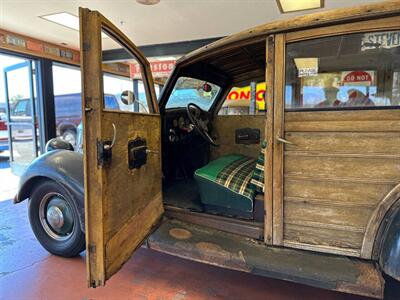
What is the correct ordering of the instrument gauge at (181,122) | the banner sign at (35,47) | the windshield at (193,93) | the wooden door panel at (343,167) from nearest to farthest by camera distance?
1. the wooden door panel at (343,167)
2. the windshield at (193,93)
3. the instrument gauge at (181,122)
4. the banner sign at (35,47)

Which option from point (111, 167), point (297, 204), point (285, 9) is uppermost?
point (285, 9)

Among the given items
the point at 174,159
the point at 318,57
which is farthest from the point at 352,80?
the point at 174,159

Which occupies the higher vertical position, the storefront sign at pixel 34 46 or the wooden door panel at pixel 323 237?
the storefront sign at pixel 34 46

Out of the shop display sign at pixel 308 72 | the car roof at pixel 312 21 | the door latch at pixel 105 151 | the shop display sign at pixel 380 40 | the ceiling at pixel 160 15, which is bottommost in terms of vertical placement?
the door latch at pixel 105 151

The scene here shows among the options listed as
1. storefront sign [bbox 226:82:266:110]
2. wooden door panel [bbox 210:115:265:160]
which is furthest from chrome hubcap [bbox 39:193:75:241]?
storefront sign [bbox 226:82:266:110]

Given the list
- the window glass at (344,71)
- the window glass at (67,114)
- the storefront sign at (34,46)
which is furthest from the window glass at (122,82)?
the window glass at (67,114)

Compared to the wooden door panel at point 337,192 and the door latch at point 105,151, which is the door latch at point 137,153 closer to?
the door latch at point 105,151

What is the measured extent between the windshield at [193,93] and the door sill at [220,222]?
3.30ft

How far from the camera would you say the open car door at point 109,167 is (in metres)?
1.39

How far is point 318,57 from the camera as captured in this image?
5.16ft

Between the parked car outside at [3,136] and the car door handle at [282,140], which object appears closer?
the car door handle at [282,140]

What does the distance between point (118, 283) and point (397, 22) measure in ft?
7.33

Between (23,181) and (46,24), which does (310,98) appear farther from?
(46,24)

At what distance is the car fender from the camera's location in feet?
4.32
